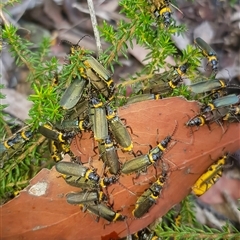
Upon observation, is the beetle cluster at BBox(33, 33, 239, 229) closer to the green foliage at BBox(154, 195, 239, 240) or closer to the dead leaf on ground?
the dead leaf on ground

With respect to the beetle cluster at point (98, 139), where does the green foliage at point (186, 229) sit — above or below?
below

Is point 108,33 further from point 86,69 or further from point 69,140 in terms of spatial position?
point 69,140

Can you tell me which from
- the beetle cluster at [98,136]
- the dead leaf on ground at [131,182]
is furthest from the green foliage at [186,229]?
the beetle cluster at [98,136]

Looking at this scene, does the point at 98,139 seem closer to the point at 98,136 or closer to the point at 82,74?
the point at 98,136

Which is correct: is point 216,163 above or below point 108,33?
below

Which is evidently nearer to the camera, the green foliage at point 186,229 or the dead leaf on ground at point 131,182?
the dead leaf on ground at point 131,182

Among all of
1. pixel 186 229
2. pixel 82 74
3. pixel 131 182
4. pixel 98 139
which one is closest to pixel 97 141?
pixel 98 139

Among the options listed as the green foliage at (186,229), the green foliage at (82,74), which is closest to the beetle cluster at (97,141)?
the green foliage at (82,74)

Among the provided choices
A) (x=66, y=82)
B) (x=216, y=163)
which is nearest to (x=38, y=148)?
(x=66, y=82)

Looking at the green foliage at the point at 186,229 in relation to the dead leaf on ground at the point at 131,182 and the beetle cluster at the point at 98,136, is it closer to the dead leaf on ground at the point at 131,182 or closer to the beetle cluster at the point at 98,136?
the dead leaf on ground at the point at 131,182

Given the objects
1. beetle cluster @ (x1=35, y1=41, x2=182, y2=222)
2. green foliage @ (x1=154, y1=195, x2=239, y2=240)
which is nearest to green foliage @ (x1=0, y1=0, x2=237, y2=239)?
green foliage @ (x1=154, y1=195, x2=239, y2=240)

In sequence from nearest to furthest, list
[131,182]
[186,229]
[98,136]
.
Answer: [98,136] → [131,182] → [186,229]
